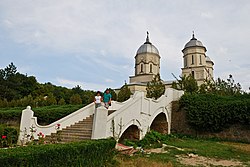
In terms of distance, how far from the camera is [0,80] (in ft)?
136

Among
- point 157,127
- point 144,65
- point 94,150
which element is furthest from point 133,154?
point 144,65

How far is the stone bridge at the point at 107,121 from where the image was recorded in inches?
310

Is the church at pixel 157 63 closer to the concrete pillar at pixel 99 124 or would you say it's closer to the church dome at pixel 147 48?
the church dome at pixel 147 48

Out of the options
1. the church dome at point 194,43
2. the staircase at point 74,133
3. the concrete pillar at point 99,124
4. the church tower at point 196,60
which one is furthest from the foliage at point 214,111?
the church dome at point 194,43

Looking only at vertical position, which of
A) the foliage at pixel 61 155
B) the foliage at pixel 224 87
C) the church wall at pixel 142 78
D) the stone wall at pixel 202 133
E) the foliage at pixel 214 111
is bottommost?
the foliage at pixel 61 155

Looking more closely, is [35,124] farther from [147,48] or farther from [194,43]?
[194,43]

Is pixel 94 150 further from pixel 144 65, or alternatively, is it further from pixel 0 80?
pixel 0 80

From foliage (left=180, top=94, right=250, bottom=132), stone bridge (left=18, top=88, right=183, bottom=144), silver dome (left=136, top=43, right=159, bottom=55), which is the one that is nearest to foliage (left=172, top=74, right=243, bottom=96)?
foliage (left=180, top=94, right=250, bottom=132)

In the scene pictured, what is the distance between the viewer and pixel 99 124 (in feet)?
25.4

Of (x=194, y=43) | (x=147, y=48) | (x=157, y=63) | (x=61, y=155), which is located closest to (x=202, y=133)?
(x=61, y=155)

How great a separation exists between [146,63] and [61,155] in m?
33.8

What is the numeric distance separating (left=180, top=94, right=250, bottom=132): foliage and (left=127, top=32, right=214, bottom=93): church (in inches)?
802

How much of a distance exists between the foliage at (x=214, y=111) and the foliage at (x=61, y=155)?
384 inches

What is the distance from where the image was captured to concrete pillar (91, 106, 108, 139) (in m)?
7.68
